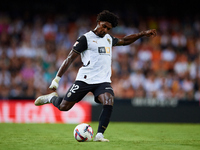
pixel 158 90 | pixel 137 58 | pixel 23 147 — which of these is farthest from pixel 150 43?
pixel 23 147

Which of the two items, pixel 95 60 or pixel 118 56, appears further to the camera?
pixel 118 56

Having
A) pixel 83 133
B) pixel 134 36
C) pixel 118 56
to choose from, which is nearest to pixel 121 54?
pixel 118 56

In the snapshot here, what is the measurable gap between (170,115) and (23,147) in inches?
332

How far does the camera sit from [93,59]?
6.59 m

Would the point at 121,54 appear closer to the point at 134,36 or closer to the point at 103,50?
the point at 134,36

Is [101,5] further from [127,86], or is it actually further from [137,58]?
[127,86]

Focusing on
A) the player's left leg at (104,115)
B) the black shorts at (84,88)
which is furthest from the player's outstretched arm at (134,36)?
the player's left leg at (104,115)

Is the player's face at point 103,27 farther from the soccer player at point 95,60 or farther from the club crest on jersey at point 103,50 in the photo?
the club crest on jersey at point 103,50

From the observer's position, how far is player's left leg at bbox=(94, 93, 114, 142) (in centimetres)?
621

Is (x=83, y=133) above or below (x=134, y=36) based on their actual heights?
below

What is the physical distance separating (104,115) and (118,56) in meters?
9.88

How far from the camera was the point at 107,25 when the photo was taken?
6.58 m

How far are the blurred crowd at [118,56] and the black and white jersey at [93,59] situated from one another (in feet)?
21.6

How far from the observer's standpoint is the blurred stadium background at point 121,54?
13.0 meters
